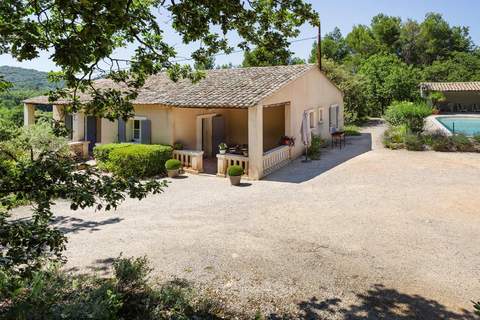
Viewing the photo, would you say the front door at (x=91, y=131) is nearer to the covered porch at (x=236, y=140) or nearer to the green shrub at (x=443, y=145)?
the covered porch at (x=236, y=140)

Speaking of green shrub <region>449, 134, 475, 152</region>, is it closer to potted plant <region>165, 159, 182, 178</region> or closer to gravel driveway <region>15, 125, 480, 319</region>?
gravel driveway <region>15, 125, 480, 319</region>

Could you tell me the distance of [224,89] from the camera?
17328 mm

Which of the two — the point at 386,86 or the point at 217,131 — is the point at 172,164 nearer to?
the point at 217,131

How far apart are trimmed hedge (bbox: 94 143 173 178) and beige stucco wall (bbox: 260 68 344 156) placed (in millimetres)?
4514

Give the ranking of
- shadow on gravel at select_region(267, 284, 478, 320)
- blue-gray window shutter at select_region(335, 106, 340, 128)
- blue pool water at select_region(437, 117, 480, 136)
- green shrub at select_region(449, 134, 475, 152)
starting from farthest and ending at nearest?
blue pool water at select_region(437, 117, 480, 136) < blue-gray window shutter at select_region(335, 106, 340, 128) < green shrub at select_region(449, 134, 475, 152) < shadow on gravel at select_region(267, 284, 478, 320)

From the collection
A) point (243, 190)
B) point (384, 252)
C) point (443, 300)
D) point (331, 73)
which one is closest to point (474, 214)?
point (384, 252)

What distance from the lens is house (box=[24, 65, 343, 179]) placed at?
1549 cm

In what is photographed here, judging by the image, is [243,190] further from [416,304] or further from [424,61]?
[424,61]

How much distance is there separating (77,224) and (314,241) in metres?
5.67

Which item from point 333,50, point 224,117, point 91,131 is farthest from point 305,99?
point 333,50

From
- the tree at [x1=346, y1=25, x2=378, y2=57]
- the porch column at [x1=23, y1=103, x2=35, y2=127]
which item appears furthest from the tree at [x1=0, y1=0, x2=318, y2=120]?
the tree at [x1=346, y1=25, x2=378, y2=57]

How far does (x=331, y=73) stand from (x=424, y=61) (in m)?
39.0

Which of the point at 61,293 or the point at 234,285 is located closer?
the point at 61,293

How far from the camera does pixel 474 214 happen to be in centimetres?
1023
